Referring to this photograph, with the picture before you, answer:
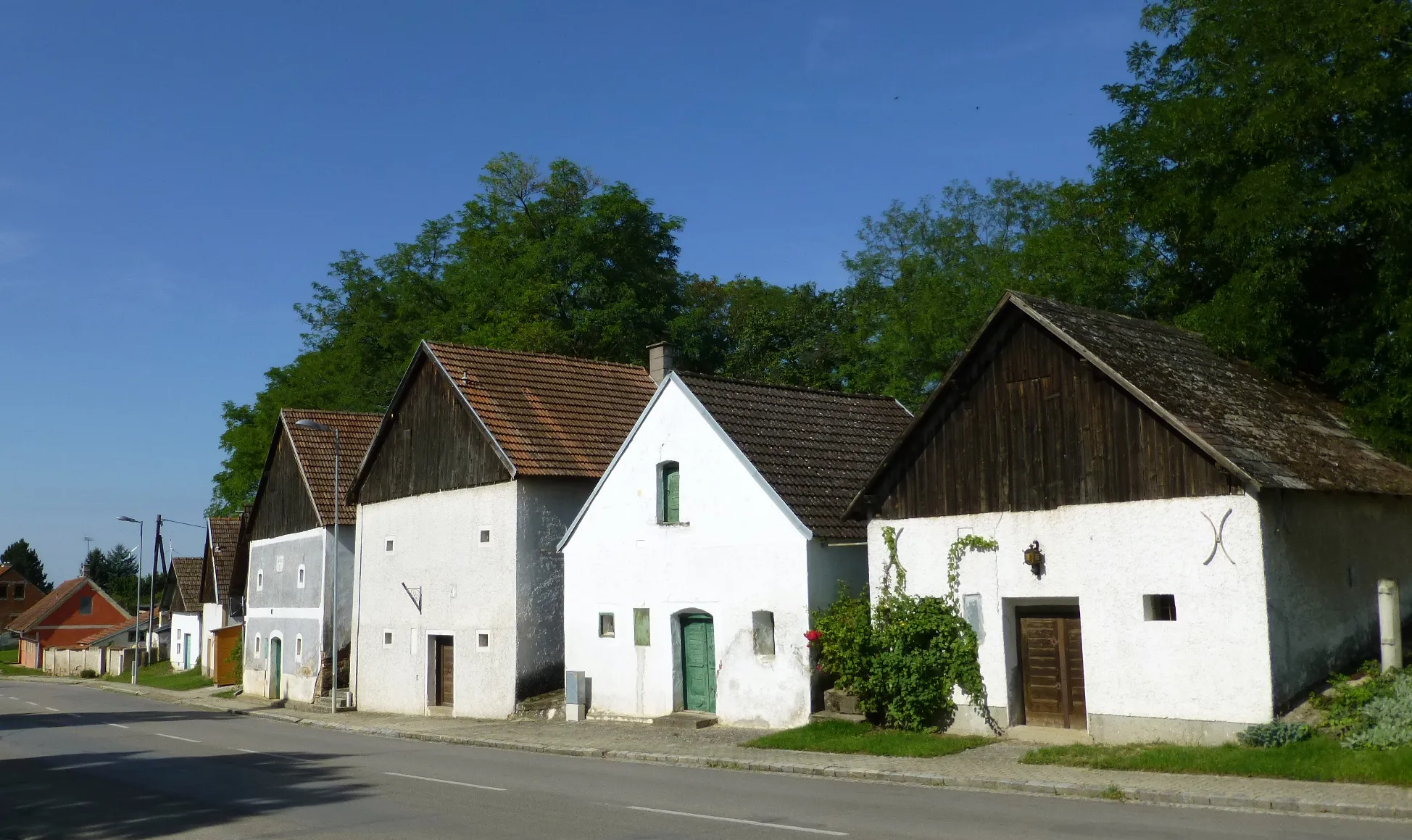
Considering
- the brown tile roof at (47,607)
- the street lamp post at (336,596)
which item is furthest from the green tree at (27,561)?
the street lamp post at (336,596)

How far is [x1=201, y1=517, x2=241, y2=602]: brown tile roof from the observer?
53469 millimetres

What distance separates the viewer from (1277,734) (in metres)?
15.1

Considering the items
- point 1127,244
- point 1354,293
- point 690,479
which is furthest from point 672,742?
point 1127,244

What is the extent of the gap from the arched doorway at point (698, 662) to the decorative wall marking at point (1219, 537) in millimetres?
9628

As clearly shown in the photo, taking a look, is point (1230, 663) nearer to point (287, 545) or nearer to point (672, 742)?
point (672, 742)

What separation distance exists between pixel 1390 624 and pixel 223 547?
48958 mm

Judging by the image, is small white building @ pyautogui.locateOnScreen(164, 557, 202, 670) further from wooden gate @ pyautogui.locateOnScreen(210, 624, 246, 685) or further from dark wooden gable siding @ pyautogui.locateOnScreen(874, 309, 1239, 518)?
dark wooden gable siding @ pyautogui.locateOnScreen(874, 309, 1239, 518)

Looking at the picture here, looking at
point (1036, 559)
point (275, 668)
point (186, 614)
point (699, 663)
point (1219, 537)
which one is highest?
A: point (1219, 537)

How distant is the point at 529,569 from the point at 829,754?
10.9 meters

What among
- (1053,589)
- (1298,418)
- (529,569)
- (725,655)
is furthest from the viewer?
(529,569)

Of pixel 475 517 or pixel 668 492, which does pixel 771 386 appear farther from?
pixel 475 517

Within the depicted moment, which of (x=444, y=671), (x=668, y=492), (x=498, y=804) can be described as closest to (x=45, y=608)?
(x=444, y=671)

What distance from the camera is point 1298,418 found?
19.8m

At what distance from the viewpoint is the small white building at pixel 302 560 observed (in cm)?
3531
